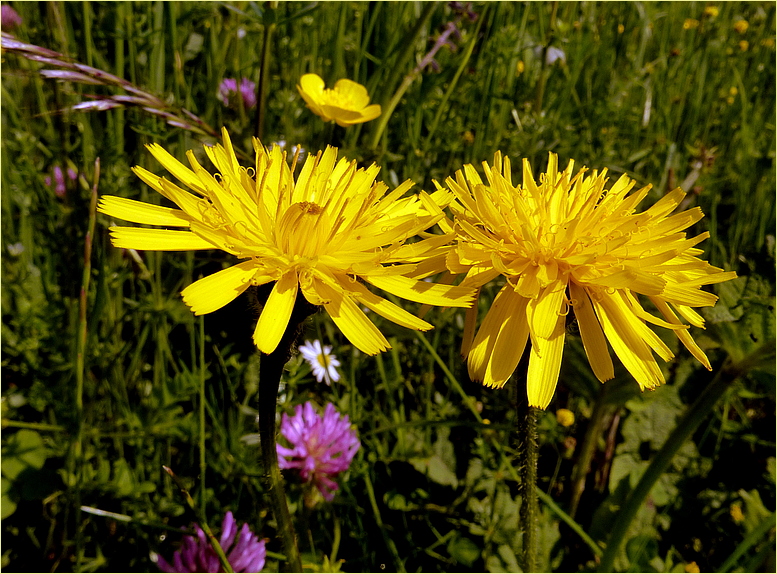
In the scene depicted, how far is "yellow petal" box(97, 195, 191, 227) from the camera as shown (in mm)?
1173

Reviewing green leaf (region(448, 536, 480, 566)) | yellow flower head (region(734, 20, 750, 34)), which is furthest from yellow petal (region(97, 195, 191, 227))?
yellow flower head (region(734, 20, 750, 34))

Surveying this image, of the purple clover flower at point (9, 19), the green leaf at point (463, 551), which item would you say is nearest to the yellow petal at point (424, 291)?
the green leaf at point (463, 551)

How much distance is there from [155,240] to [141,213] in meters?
0.16

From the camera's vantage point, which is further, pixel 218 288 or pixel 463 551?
pixel 463 551

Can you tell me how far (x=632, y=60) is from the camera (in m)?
3.65

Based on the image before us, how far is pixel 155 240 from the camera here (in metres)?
1.09

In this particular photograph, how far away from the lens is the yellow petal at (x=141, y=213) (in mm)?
1173

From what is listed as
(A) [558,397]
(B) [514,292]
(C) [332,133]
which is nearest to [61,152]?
(C) [332,133]

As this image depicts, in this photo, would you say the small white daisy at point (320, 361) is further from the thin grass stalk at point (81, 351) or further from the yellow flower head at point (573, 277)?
the yellow flower head at point (573, 277)

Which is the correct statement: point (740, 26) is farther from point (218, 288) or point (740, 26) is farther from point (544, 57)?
point (218, 288)

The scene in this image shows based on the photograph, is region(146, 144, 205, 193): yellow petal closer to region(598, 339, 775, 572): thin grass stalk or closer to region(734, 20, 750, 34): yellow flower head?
region(598, 339, 775, 572): thin grass stalk

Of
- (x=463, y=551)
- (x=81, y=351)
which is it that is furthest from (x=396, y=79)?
(x=463, y=551)

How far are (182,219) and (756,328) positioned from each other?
165 cm

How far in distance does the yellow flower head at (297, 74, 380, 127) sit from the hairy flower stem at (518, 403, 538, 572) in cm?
125
